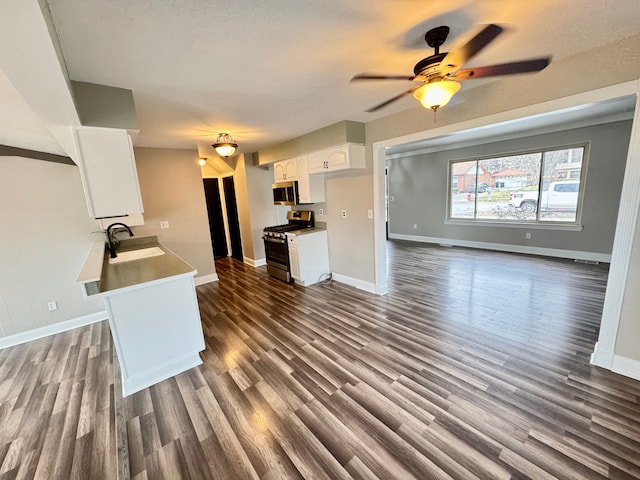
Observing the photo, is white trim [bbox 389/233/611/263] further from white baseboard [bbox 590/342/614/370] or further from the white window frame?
white baseboard [bbox 590/342/614/370]

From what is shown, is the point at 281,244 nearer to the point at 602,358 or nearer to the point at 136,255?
the point at 136,255

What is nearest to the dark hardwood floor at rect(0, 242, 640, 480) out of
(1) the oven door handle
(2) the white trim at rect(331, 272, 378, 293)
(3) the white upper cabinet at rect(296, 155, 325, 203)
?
(2) the white trim at rect(331, 272, 378, 293)

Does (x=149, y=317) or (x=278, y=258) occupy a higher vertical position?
(x=149, y=317)

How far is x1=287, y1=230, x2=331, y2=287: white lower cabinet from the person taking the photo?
432 cm

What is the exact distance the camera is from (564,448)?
1.55 meters

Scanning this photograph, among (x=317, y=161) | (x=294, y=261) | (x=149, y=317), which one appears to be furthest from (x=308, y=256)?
(x=149, y=317)

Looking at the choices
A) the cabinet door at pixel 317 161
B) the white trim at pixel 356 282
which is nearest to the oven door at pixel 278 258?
the white trim at pixel 356 282

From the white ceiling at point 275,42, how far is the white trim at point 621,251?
0.85 meters

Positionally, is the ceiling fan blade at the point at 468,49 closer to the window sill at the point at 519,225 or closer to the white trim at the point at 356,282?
the white trim at the point at 356,282

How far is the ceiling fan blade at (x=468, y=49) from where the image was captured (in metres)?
1.38

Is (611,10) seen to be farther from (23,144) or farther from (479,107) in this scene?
(23,144)

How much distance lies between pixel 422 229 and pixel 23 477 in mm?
7824

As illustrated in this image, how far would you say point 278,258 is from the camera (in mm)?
4727

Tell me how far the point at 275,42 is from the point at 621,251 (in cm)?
303
